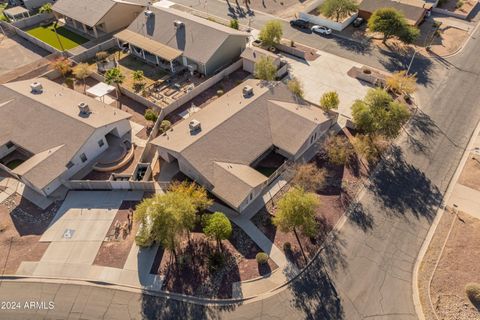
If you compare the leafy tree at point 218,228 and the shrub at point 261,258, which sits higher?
the leafy tree at point 218,228

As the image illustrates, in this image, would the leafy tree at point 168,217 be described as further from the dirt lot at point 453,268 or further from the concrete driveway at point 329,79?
the concrete driveway at point 329,79

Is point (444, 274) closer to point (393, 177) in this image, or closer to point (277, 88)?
point (393, 177)

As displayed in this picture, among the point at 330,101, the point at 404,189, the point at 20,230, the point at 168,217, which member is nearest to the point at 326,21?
the point at 330,101

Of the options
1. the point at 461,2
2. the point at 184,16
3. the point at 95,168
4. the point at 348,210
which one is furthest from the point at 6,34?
the point at 461,2

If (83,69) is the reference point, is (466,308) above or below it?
below

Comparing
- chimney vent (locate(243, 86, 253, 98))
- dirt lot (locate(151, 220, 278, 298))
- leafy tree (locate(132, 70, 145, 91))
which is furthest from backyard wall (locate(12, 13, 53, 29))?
dirt lot (locate(151, 220, 278, 298))

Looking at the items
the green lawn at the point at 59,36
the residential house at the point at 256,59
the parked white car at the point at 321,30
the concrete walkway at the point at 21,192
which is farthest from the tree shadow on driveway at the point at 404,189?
the green lawn at the point at 59,36
